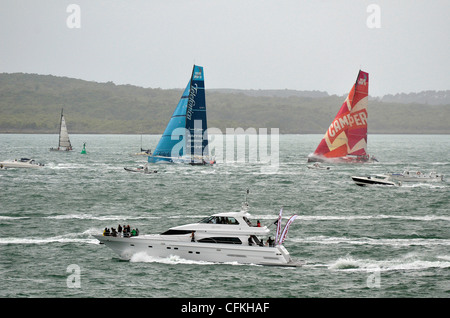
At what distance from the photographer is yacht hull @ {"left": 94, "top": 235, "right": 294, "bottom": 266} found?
137ft

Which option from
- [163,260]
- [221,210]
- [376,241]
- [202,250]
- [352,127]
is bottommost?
[376,241]

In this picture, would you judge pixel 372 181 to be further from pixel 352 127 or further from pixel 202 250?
pixel 202 250

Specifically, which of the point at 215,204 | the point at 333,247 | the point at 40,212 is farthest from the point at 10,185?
the point at 333,247

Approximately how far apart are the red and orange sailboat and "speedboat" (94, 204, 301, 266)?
9603 centimetres

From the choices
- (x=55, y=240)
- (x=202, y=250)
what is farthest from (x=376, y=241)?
(x=55, y=240)

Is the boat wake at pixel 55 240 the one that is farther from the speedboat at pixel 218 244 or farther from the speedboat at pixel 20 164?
the speedboat at pixel 20 164

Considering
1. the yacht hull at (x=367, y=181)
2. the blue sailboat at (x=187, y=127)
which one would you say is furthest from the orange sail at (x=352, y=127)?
the yacht hull at (x=367, y=181)

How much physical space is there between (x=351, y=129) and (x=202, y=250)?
98.1 m

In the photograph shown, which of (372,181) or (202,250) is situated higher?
(202,250)

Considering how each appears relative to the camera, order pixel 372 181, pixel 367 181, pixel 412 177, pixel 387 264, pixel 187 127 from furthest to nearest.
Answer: pixel 187 127 → pixel 412 177 → pixel 367 181 → pixel 372 181 → pixel 387 264

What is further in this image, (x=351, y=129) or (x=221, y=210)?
(x=351, y=129)

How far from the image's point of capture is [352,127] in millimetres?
135625
